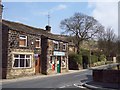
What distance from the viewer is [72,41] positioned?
67.5 meters

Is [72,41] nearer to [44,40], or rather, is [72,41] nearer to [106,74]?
[44,40]

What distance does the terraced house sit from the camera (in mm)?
29734

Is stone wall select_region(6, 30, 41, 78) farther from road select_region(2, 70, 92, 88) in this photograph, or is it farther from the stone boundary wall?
the stone boundary wall

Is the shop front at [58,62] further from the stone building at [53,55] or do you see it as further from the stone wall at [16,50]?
the stone wall at [16,50]

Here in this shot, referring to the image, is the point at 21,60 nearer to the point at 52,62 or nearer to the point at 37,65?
the point at 37,65

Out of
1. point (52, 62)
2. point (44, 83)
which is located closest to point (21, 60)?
point (52, 62)

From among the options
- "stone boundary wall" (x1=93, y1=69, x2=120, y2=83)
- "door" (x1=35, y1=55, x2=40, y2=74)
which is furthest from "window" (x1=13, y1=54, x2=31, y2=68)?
"stone boundary wall" (x1=93, y1=69, x2=120, y2=83)

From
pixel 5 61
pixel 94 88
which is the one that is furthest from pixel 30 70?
pixel 94 88

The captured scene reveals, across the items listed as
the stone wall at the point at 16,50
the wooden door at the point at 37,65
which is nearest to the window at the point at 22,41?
the stone wall at the point at 16,50

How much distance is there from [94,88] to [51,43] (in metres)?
19.9

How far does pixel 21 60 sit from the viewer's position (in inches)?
1254

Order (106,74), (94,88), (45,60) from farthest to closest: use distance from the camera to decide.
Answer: (45,60)
(106,74)
(94,88)

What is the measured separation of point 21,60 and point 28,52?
5.23ft

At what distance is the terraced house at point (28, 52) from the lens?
29734 mm
